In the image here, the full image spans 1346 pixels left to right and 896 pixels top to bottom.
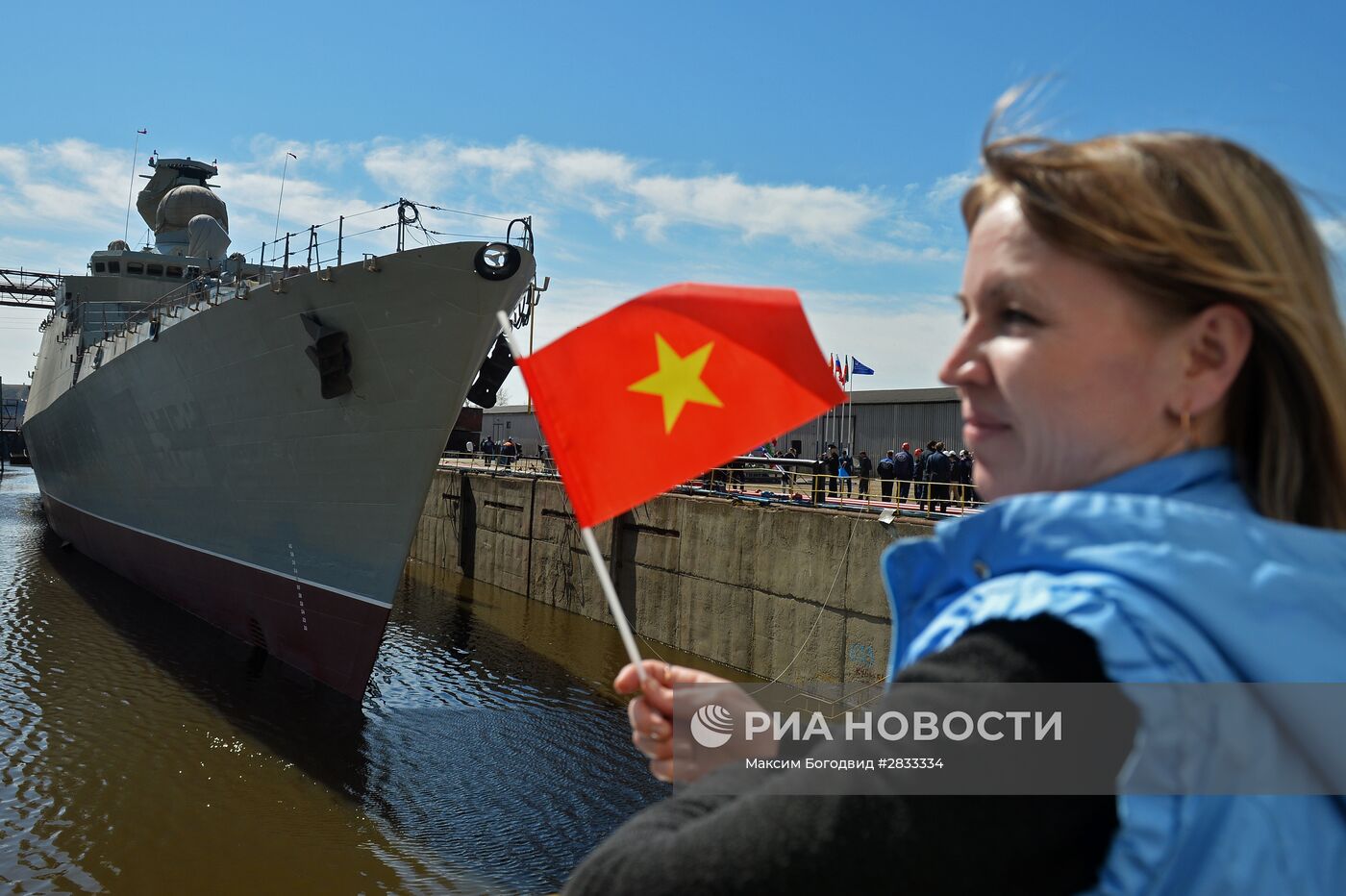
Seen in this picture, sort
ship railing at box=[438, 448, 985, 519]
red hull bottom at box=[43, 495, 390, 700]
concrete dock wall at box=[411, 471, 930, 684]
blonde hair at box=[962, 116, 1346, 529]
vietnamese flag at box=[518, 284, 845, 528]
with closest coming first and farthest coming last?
1. blonde hair at box=[962, 116, 1346, 529]
2. vietnamese flag at box=[518, 284, 845, 528]
3. red hull bottom at box=[43, 495, 390, 700]
4. concrete dock wall at box=[411, 471, 930, 684]
5. ship railing at box=[438, 448, 985, 519]

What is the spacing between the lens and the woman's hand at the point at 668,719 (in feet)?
3.46

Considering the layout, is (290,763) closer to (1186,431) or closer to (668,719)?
(668,719)

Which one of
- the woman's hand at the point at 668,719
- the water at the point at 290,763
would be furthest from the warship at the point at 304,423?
the woman's hand at the point at 668,719

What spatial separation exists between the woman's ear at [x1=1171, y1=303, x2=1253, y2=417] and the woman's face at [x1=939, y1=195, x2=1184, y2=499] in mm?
12

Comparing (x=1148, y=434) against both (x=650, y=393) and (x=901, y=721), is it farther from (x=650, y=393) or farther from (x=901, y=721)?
(x=650, y=393)

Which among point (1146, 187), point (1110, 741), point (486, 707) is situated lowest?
point (486, 707)

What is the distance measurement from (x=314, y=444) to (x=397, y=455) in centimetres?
145

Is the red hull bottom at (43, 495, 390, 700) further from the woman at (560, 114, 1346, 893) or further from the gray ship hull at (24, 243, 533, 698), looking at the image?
the woman at (560, 114, 1346, 893)

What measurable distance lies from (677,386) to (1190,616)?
1.20m

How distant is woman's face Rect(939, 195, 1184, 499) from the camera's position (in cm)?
83

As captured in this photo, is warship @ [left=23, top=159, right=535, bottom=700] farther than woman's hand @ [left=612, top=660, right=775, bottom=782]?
Yes

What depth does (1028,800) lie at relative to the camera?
667 mm

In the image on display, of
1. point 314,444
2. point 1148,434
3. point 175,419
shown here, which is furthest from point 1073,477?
point 175,419

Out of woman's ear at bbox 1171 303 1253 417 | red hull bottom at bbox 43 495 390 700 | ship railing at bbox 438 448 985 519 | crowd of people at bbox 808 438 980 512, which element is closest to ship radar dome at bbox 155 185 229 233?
red hull bottom at bbox 43 495 390 700
